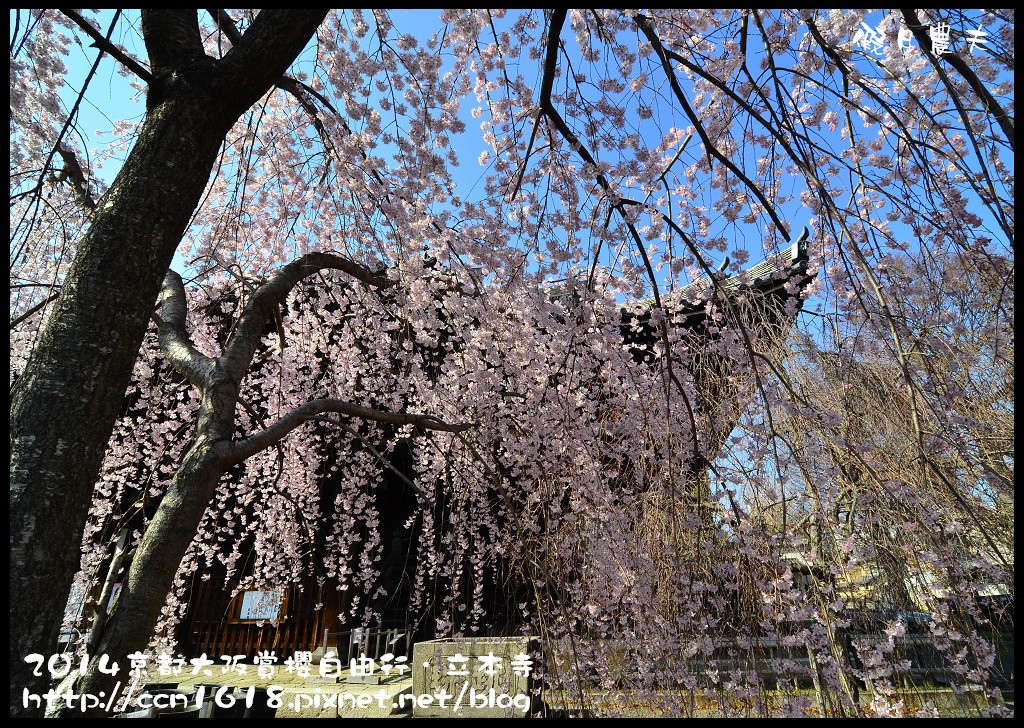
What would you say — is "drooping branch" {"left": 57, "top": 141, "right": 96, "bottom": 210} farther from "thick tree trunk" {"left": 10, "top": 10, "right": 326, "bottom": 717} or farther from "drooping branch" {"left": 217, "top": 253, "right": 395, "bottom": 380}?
"thick tree trunk" {"left": 10, "top": 10, "right": 326, "bottom": 717}

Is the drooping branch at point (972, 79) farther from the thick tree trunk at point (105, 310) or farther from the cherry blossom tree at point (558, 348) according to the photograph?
the thick tree trunk at point (105, 310)

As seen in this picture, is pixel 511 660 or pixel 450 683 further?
pixel 450 683

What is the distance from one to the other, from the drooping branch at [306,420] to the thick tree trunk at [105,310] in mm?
933

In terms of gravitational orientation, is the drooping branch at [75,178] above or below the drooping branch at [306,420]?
above

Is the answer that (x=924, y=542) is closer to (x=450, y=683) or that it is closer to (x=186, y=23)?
(x=450, y=683)

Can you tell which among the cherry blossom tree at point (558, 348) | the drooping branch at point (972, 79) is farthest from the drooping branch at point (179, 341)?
the drooping branch at point (972, 79)

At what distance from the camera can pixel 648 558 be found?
3.96 metres

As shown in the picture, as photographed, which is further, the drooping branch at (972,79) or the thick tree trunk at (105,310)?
the drooping branch at (972,79)

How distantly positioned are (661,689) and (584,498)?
1459 millimetres

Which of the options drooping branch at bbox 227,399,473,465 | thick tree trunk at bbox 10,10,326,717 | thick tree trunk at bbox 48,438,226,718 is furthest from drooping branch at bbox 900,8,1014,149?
thick tree trunk at bbox 48,438,226,718

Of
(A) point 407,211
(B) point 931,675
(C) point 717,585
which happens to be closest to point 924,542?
(C) point 717,585

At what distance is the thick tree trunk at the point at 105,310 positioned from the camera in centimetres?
154

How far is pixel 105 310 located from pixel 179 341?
58.5 inches

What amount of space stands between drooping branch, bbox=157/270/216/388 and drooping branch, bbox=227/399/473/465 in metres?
0.42
